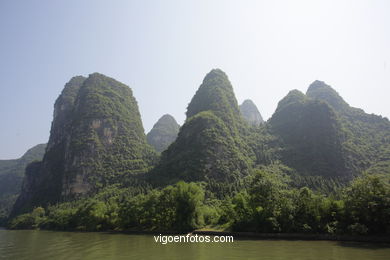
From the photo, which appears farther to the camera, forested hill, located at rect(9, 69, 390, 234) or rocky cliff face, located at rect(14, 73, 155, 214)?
rocky cliff face, located at rect(14, 73, 155, 214)

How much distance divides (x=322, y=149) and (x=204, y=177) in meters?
62.3

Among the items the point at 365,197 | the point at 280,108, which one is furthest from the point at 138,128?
the point at 365,197

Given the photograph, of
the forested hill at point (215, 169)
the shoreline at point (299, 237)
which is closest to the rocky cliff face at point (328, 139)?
the forested hill at point (215, 169)

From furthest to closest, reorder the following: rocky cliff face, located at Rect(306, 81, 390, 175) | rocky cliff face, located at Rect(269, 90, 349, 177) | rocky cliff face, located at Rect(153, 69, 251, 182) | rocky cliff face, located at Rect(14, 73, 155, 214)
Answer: rocky cliff face, located at Rect(14, 73, 155, 214), rocky cliff face, located at Rect(269, 90, 349, 177), rocky cliff face, located at Rect(306, 81, 390, 175), rocky cliff face, located at Rect(153, 69, 251, 182)

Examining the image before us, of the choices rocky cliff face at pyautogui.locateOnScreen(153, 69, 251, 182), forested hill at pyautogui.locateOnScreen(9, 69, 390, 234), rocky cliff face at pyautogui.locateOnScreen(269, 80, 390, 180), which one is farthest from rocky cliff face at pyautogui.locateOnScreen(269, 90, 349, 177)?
rocky cliff face at pyautogui.locateOnScreen(153, 69, 251, 182)

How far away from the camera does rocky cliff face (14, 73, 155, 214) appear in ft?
435

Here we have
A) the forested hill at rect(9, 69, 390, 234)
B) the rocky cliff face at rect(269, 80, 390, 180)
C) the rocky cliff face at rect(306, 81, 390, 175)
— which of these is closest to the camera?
the forested hill at rect(9, 69, 390, 234)

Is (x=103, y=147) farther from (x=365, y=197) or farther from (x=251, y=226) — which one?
(x=365, y=197)

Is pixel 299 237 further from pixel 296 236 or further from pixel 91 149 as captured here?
pixel 91 149

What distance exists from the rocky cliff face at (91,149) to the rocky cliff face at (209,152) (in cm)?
3303

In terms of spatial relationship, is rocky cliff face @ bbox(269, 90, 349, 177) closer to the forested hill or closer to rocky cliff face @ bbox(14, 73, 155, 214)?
the forested hill

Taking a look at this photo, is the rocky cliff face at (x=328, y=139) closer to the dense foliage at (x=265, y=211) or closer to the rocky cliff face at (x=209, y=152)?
the rocky cliff face at (x=209, y=152)

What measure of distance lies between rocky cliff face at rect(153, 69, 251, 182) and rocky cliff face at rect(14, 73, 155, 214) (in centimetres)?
3303

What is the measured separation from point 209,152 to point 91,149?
7277cm
